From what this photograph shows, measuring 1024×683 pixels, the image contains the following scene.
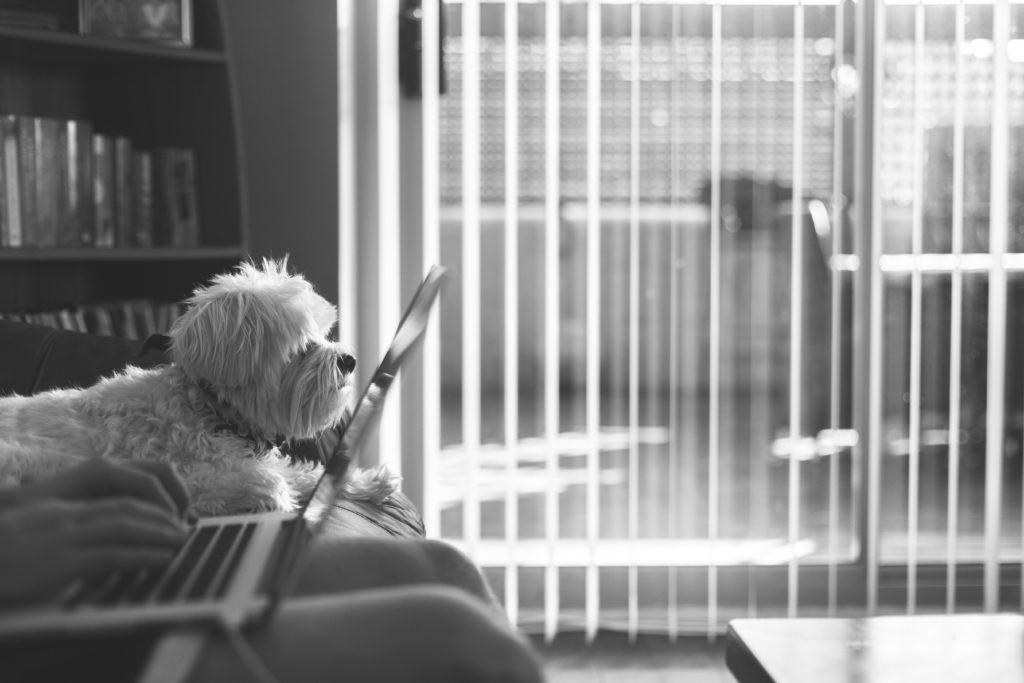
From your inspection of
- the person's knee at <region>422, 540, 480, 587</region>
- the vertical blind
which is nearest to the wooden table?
the person's knee at <region>422, 540, 480, 587</region>

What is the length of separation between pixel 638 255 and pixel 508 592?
93 cm

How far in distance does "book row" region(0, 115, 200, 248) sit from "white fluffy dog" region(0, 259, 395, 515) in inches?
31.5

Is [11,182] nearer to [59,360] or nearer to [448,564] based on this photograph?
[59,360]

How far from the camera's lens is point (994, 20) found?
2.94 m

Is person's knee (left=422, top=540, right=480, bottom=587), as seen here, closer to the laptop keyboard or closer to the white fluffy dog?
the laptop keyboard

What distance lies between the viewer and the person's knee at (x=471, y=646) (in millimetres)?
850

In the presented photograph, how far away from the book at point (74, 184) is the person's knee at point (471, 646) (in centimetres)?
185

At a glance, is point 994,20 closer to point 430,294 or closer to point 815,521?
point 815,521

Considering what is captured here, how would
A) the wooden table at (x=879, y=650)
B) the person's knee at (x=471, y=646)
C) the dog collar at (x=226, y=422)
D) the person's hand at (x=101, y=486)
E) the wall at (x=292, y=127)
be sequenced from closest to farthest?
the person's knee at (x=471, y=646) < the person's hand at (x=101, y=486) < the wooden table at (x=879, y=650) < the dog collar at (x=226, y=422) < the wall at (x=292, y=127)

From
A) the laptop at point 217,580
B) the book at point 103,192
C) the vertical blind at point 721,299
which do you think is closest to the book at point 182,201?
the book at point 103,192

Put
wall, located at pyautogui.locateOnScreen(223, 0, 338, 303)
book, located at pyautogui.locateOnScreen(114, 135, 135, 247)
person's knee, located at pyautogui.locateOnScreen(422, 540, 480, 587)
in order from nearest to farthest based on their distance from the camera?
person's knee, located at pyautogui.locateOnScreen(422, 540, 480, 587) < book, located at pyautogui.locateOnScreen(114, 135, 135, 247) < wall, located at pyautogui.locateOnScreen(223, 0, 338, 303)

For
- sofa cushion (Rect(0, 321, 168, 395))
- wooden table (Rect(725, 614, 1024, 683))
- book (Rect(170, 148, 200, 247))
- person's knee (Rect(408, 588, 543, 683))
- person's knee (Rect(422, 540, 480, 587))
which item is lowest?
wooden table (Rect(725, 614, 1024, 683))

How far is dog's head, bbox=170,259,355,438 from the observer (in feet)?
5.56

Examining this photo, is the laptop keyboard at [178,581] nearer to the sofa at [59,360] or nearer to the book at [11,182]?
the sofa at [59,360]
